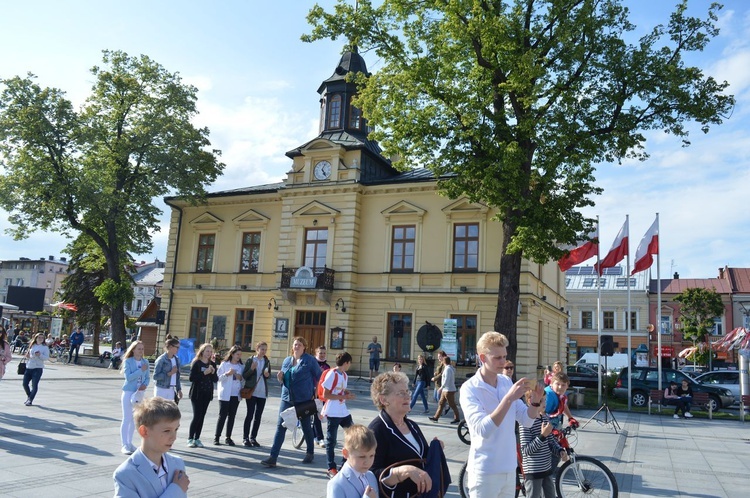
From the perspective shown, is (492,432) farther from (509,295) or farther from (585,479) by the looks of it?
(509,295)

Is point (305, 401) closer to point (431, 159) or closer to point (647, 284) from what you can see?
point (431, 159)

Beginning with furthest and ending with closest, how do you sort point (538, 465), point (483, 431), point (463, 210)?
point (463, 210) → point (538, 465) → point (483, 431)

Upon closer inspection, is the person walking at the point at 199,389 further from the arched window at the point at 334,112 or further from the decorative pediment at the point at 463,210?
the arched window at the point at 334,112

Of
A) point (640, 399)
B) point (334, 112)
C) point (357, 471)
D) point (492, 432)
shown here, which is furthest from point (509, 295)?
point (334, 112)

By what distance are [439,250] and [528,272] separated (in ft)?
13.6

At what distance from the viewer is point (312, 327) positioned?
1105 inches

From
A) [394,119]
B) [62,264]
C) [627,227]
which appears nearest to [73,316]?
[394,119]

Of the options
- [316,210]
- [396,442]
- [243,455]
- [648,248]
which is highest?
[316,210]

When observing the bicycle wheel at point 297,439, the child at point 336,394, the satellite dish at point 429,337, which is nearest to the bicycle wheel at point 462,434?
the bicycle wheel at point 297,439

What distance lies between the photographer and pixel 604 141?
747 inches

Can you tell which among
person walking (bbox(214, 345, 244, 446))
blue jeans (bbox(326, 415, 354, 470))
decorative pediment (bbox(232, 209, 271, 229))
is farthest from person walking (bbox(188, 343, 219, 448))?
decorative pediment (bbox(232, 209, 271, 229))

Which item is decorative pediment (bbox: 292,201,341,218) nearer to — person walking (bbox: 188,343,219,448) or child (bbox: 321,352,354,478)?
person walking (bbox: 188,343,219,448)

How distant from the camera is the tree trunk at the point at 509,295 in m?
18.6

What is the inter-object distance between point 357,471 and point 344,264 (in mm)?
24377
